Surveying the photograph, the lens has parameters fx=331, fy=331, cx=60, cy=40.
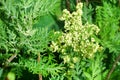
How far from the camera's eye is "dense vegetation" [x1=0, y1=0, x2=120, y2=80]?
4.67 ft

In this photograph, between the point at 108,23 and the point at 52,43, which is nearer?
the point at 52,43

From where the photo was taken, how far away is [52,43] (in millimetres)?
1470

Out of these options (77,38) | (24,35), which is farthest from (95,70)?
(24,35)

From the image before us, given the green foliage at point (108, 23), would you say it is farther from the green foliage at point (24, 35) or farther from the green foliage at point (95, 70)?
the green foliage at point (24, 35)

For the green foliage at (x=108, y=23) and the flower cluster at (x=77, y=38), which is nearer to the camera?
the flower cluster at (x=77, y=38)

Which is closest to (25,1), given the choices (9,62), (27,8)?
(27,8)

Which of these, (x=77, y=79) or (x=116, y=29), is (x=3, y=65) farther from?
(x=116, y=29)

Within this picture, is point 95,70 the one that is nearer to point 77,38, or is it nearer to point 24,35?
point 77,38

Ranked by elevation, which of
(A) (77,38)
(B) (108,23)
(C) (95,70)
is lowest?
(C) (95,70)

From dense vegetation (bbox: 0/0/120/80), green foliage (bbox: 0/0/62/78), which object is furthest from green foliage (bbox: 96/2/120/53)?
green foliage (bbox: 0/0/62/78)

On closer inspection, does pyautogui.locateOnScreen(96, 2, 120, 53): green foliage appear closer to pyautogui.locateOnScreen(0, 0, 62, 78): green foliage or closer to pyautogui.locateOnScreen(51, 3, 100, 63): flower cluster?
pyautogui.locateOnScreen(51, 3, 100, 63): flower cluster

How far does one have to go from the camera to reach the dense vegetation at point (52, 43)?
1423 millimetres

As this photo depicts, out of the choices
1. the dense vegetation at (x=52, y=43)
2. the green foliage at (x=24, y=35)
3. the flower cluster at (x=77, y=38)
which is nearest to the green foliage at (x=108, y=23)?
the dense vegetation at (x=52, y=43)

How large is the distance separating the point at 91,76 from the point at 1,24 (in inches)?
18.4
